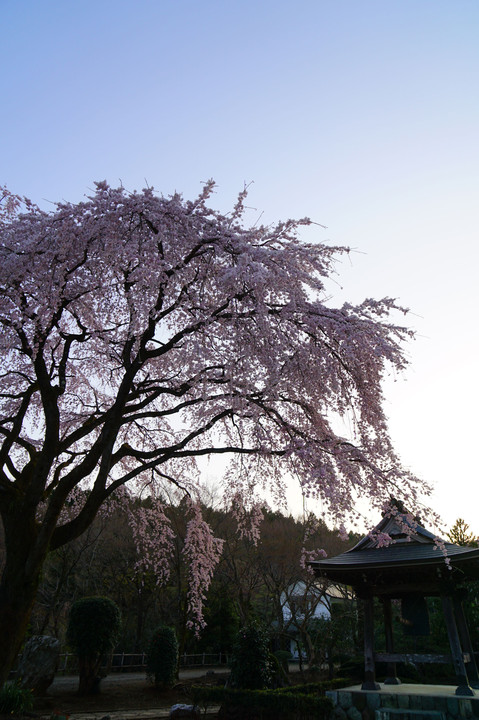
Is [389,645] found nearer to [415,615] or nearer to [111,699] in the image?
[415,615]

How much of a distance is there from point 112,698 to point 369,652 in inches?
287

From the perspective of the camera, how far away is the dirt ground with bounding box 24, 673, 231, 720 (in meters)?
10.7

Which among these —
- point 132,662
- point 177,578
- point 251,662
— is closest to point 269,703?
point 251,662

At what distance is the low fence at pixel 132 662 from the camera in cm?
1731

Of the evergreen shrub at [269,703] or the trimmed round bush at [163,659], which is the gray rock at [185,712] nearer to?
the evergreen shrub at [269,703]

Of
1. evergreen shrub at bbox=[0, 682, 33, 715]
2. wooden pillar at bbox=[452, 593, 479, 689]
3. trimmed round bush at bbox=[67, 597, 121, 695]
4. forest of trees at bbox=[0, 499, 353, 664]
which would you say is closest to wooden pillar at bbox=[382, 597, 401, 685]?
wooden pillar at bbox=[452, 593, 479, 689]

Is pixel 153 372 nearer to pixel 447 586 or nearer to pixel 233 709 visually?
pixel 233 709

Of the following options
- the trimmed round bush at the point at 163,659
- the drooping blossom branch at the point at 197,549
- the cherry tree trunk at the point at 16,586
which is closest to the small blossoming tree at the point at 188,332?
the cherry tree trunk at the point at 16,586

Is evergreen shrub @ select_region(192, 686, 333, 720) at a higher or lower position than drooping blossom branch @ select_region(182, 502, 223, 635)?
lower

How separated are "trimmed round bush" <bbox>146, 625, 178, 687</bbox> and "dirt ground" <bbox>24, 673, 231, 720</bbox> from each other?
0.31m

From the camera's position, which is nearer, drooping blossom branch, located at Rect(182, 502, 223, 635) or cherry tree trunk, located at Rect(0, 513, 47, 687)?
cherry tree trunk, located at Rect(0, 513, 47, 687)

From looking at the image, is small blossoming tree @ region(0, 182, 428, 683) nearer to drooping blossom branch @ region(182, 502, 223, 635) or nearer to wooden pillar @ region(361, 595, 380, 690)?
drooping blossom branch @ region(182, 502, 223, 635)

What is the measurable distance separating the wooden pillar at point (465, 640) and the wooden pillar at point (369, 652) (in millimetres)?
1785

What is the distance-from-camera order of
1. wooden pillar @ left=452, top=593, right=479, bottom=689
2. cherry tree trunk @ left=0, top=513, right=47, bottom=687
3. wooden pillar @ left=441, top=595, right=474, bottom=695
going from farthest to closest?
1. wooden pillar @ left=452, top=593, right=479, bottom=689
2. wooden pillar @ left=441, top=595, right=474, bottom=695
3. cherry tree trunk @ left=0, top=513, right=47, bottom=687
